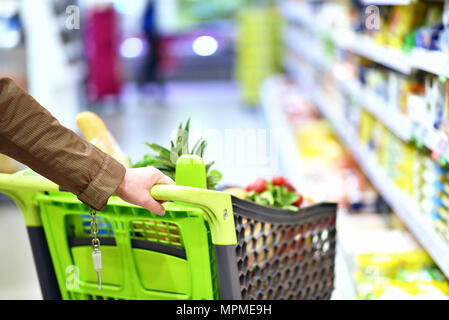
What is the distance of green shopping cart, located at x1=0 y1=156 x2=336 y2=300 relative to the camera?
1717 millimetres

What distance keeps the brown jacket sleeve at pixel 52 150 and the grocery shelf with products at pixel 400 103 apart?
1.22m

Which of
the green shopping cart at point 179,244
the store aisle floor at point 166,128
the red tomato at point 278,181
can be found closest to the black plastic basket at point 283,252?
the green shopping cart at point 179,244

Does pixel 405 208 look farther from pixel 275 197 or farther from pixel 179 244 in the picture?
pixel 179 244

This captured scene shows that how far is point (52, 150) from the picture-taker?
157cm

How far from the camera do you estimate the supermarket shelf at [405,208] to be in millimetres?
2293

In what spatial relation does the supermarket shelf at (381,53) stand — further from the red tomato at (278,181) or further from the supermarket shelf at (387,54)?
the red tomato at (278,181)

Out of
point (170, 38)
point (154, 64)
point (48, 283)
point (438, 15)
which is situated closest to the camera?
point (48, 283)

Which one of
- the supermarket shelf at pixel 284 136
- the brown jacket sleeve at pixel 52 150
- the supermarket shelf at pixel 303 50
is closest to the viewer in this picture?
the brown jacket sleeve at pixel 52 150

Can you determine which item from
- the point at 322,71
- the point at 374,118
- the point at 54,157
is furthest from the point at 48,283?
the point at 322,71

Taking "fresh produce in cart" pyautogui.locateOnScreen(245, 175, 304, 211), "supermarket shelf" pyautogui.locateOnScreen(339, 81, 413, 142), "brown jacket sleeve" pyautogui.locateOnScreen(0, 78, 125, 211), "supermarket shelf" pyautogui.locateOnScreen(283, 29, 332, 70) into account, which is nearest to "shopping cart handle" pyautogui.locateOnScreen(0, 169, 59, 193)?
"brown jacket sleeve" pyautogui.locateOnScreen(0, 78, 125, 211)

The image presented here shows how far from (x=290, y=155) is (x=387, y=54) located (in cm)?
199
